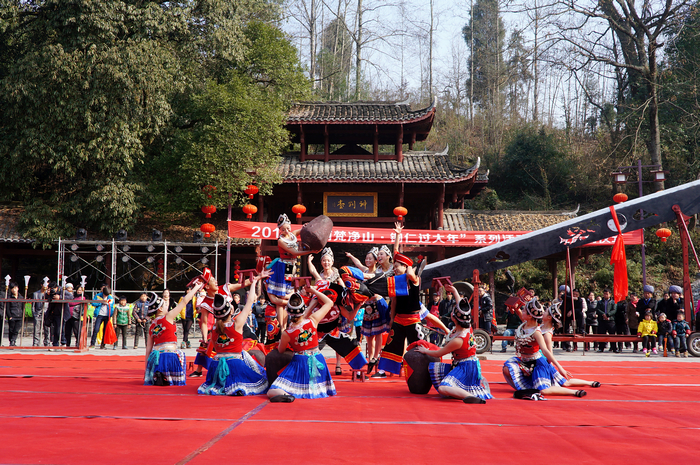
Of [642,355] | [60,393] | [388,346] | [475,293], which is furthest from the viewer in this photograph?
[642,355]

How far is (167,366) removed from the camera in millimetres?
6156

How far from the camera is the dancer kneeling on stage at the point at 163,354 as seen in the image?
6148mm

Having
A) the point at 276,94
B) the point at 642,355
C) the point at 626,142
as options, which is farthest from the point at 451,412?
the point at 626,142

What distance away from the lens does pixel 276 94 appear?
20406 millimetres

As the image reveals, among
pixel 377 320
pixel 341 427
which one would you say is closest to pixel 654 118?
pixel 377 320

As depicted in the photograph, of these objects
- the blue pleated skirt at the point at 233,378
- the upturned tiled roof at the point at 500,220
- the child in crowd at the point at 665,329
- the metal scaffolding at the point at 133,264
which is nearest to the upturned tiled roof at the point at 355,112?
the upturned tiled roof at the point at 500,220

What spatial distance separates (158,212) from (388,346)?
45.6 ft

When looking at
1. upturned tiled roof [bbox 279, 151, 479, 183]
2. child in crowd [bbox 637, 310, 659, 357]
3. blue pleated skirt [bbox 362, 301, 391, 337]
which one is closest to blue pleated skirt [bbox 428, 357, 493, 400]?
blue pleated skirt [bbox 362, 301, 391, 337]

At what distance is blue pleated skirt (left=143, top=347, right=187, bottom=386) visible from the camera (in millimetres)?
6156

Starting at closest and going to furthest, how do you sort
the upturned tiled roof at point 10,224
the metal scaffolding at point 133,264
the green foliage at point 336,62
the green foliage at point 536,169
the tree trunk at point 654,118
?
1. the upturned tiled roof at point 10,224
2. the metal scaffolding at point 133,264
3. the tree trunk at point 654,118
4. the green foliage at point 536,169
5. the green foliage at point 336,62

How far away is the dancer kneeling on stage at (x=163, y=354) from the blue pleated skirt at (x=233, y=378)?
0.77m

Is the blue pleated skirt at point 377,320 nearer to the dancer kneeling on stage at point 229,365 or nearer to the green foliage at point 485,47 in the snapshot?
the dancer kneeling on stage at point 229,365

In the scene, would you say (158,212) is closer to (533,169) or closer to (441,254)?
(441,254)

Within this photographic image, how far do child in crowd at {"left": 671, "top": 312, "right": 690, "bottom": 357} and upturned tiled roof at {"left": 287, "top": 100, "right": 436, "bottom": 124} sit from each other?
10866 millimetres
